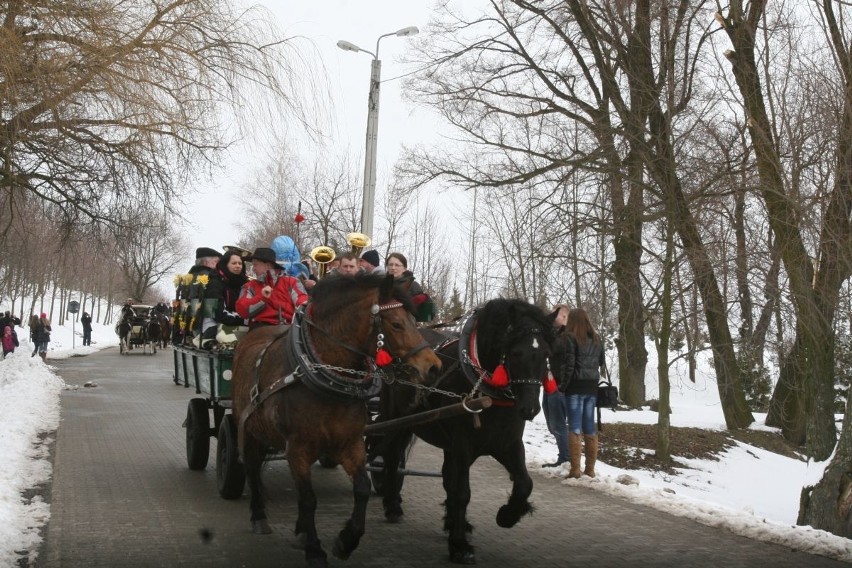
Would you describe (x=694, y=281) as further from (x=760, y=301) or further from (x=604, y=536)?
(x=604, y=536)

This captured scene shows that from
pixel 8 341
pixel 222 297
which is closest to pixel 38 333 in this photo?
pixel 8 341

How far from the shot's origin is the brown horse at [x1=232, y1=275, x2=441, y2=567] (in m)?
5.54

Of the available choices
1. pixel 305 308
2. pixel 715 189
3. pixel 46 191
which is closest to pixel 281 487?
pixel 305 308

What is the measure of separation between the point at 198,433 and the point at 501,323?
4099mm

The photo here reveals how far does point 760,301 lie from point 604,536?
402 inches

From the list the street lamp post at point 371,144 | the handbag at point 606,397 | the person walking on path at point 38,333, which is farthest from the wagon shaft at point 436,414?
the person walking on path at point 38,333

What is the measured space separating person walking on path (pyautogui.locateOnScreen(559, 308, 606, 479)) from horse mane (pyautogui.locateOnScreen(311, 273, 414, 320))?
434 cm

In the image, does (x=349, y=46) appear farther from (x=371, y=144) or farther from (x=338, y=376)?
(x=338, y=376)

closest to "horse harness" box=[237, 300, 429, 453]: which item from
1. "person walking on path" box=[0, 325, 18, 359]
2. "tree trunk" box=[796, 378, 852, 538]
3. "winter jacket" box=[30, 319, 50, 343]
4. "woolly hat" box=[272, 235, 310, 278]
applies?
"woolly hat" box=[272, 235, 310, 278]

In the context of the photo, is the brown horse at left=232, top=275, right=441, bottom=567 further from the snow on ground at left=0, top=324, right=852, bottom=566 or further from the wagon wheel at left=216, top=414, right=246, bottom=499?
the snow on ground at left=0, top=324, right=852, bottom=566

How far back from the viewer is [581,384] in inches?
390

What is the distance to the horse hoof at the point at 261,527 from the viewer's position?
655 cm

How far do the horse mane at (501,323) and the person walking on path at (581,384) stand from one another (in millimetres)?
3624

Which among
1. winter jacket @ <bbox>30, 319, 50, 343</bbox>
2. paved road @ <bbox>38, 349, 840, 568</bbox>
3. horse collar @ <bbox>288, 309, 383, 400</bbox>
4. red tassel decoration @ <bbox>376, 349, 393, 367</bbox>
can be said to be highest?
winter jacket @ <bbox>30, 319, 50, 343</bbox>
